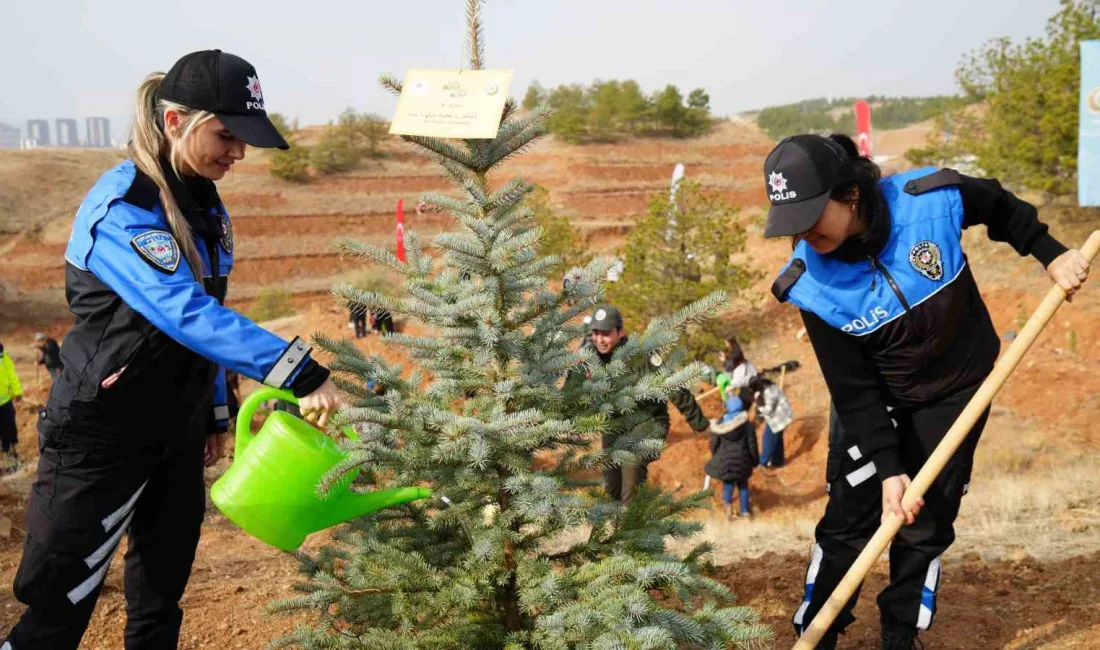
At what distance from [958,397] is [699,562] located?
37.0 inches

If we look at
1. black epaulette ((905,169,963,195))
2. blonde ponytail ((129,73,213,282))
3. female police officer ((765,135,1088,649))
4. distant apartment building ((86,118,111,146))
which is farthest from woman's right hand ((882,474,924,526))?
distant apartment building ((86,118,111,146))

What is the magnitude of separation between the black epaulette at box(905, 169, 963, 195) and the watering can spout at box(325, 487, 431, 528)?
5.42 feet

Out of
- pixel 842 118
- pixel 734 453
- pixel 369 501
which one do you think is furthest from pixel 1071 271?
pixel 842 118

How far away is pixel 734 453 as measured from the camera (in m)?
9.02

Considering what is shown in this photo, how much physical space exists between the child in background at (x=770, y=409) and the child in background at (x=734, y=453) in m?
1.33

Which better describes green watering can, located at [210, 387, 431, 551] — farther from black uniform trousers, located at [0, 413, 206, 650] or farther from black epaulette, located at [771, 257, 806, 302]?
black epaulette, located at [771, 257, 806, 302]

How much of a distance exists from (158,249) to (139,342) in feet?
0.79

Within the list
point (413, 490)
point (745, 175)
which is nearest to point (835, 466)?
point (413, 490)

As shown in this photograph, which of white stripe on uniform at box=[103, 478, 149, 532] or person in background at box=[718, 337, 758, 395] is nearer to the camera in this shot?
white stripe on uniform at box=[103, 478, 149, 532]

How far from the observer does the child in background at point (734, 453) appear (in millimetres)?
9000

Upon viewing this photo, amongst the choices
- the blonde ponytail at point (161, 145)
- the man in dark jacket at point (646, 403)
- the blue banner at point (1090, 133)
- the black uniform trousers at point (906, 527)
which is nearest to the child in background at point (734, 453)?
the man in dark jacket at point (646, 403)

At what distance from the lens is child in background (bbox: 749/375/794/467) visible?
420 inches

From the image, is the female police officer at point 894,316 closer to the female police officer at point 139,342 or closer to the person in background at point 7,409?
the female police officer at point 139,342

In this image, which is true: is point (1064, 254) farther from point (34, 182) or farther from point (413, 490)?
point (34, 182)
